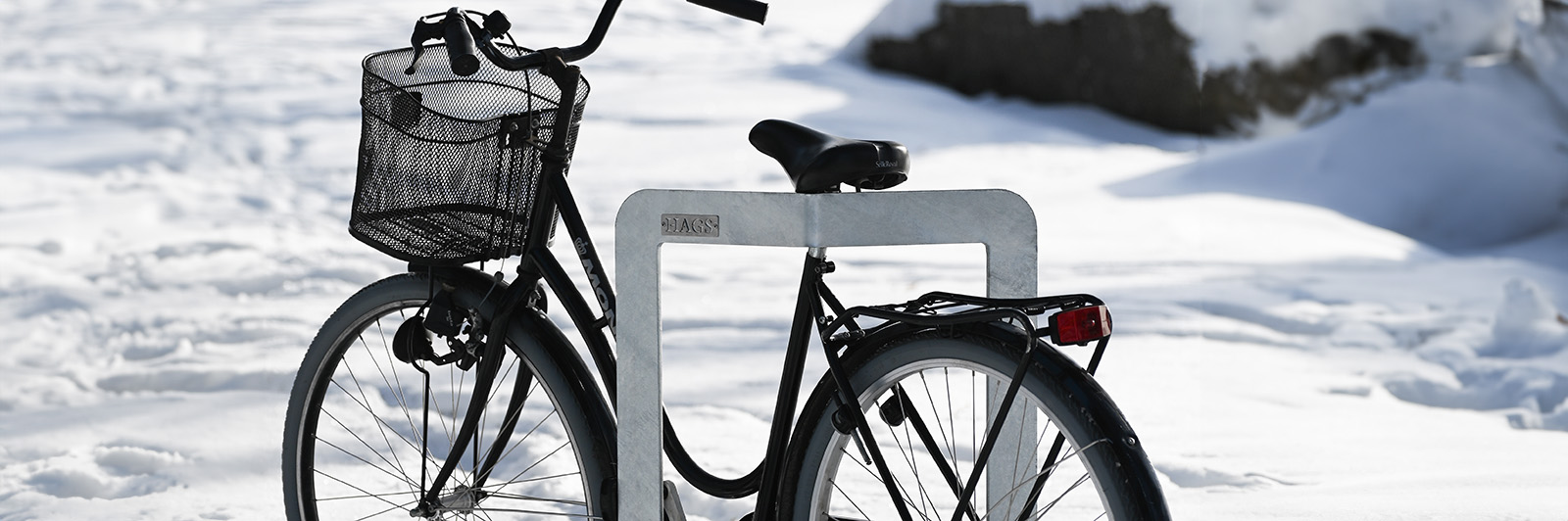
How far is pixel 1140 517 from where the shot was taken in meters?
1.37

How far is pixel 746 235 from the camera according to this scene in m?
1.70

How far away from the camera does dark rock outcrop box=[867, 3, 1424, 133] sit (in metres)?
8.23

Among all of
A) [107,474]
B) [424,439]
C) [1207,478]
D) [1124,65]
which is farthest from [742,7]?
[1124,65]

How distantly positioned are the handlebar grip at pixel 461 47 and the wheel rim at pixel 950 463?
67 centimetres

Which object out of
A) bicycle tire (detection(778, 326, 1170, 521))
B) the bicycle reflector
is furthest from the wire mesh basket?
the bicycle reflector

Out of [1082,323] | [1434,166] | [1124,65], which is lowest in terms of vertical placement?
[1082,323]

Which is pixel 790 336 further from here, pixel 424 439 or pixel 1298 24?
pixel 1298 24

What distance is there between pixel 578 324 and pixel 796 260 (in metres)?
3.34

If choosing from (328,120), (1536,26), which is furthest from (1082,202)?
(328,120)

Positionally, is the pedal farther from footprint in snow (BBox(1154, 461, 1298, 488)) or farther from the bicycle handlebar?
footprint in snow (BBox(1154, 461, 1298, 488))

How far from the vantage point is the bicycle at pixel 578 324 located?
148 cm

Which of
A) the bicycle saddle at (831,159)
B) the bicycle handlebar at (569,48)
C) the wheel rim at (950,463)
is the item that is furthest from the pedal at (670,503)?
the bicycle handlebar at (569,48)

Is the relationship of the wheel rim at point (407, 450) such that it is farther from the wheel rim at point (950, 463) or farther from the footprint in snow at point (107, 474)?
the wheel rim at point (950, 463)

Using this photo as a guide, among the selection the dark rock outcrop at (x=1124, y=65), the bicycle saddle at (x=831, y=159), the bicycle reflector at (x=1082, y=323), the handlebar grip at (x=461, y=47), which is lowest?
the bicycle reflector at (x=1082, y=323)
